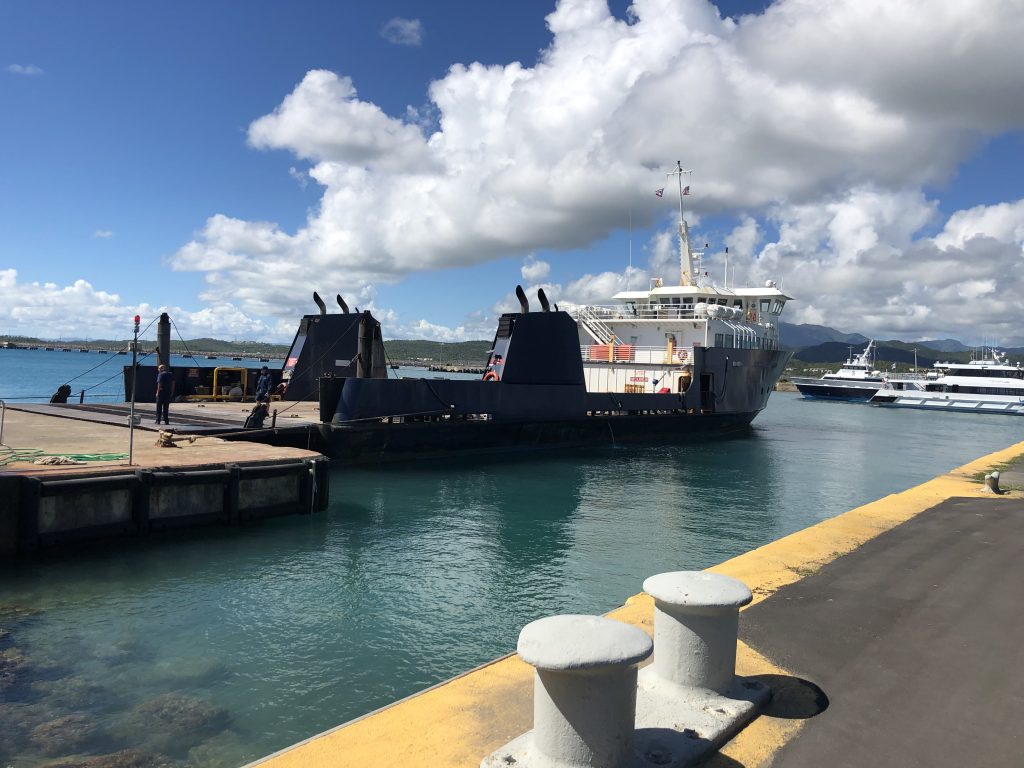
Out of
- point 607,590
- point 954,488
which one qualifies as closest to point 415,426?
point 607,590

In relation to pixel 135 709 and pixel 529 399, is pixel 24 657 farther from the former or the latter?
pixel 529 399

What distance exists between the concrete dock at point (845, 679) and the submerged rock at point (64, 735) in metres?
2.60

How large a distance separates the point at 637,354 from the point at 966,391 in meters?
52.4

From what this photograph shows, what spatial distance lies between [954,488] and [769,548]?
20.3 feet

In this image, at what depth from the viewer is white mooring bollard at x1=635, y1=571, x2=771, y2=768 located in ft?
10.7

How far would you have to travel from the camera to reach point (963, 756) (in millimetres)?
3059

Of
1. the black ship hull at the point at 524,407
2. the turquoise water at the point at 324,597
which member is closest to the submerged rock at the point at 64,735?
the turquoise water at the point at 324,597

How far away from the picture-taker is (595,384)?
94.8 ft

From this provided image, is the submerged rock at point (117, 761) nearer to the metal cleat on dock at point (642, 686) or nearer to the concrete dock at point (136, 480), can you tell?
the metal cleat on dock at point (642, 686)

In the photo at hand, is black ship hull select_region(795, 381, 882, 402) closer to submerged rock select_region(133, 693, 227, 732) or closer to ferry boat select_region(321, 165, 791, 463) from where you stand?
ferry boat select_region(321, 165, 791, 463)

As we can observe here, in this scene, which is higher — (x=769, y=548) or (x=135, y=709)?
(x=769, y=548)

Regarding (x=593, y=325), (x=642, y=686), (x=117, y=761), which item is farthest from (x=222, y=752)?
(x=593, y=325)

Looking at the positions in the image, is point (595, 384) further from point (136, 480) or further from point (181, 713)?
point (181, 713)

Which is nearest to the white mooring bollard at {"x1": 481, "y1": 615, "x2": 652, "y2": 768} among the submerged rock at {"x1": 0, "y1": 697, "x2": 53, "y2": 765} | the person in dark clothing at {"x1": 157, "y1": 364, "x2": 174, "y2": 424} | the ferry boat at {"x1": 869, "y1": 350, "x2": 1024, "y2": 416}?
the submerged rock at {"x1": 0, "y1": 697, "x2": 53, "y2": 765}
